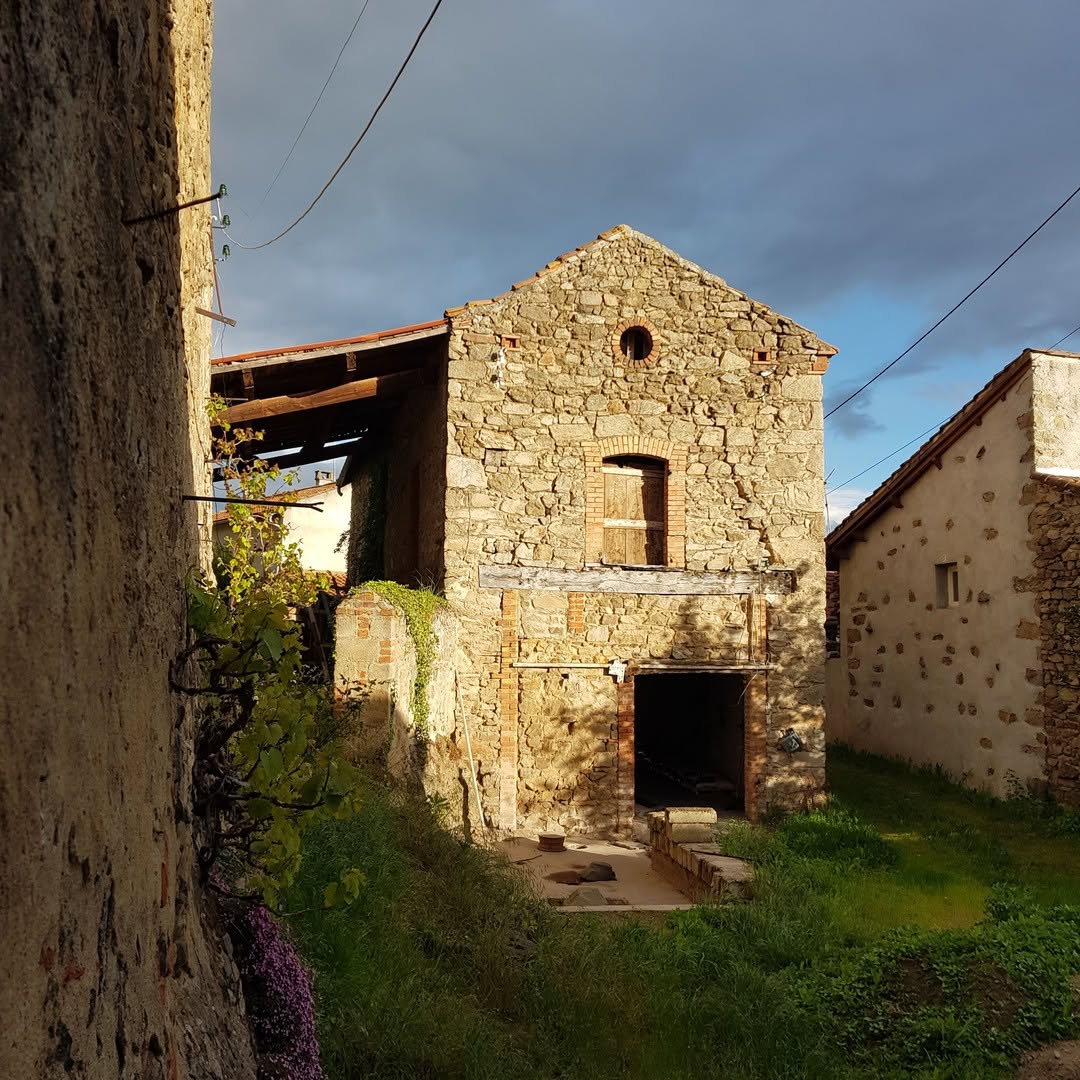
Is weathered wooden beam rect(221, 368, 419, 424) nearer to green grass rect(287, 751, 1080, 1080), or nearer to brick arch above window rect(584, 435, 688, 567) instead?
brick arch above window rect(584, 435, 688, 567)

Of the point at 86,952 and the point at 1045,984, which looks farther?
the point at 1045,984

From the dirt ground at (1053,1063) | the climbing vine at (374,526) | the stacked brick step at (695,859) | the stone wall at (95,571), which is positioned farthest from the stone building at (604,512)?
the stone wall at (95,571)

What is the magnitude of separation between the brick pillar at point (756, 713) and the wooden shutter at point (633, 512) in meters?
1.34

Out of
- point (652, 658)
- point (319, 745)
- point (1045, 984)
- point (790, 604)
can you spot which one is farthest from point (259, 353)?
point (1045, 984)

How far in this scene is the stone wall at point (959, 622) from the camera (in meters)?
11.5

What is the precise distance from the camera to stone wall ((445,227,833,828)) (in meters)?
10.8

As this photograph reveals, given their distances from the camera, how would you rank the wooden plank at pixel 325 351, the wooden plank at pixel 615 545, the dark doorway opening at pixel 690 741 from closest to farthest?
the wooden plank at pixel 325 351, the wooden plank at pixel 615 545, the dark doorway opening at pixel 690 741

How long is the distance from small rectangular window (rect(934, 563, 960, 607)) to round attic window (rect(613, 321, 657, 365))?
5.29 m

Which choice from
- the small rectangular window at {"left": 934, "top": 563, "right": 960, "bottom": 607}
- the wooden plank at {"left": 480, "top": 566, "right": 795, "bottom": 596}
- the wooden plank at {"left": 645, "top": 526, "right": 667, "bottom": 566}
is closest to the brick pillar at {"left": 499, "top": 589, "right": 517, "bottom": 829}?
the wooden plank at {"left": 480, "top": 566, "right": 795, "bottom": 596}

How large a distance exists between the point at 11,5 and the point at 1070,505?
11623 millimetres

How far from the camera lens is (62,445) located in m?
1.53

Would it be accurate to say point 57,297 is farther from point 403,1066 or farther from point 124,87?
point 403,1066

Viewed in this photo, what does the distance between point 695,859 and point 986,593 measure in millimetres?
5844

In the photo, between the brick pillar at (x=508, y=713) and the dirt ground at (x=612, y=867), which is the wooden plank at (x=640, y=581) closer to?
the brick pillar at (x=508, y=713)
